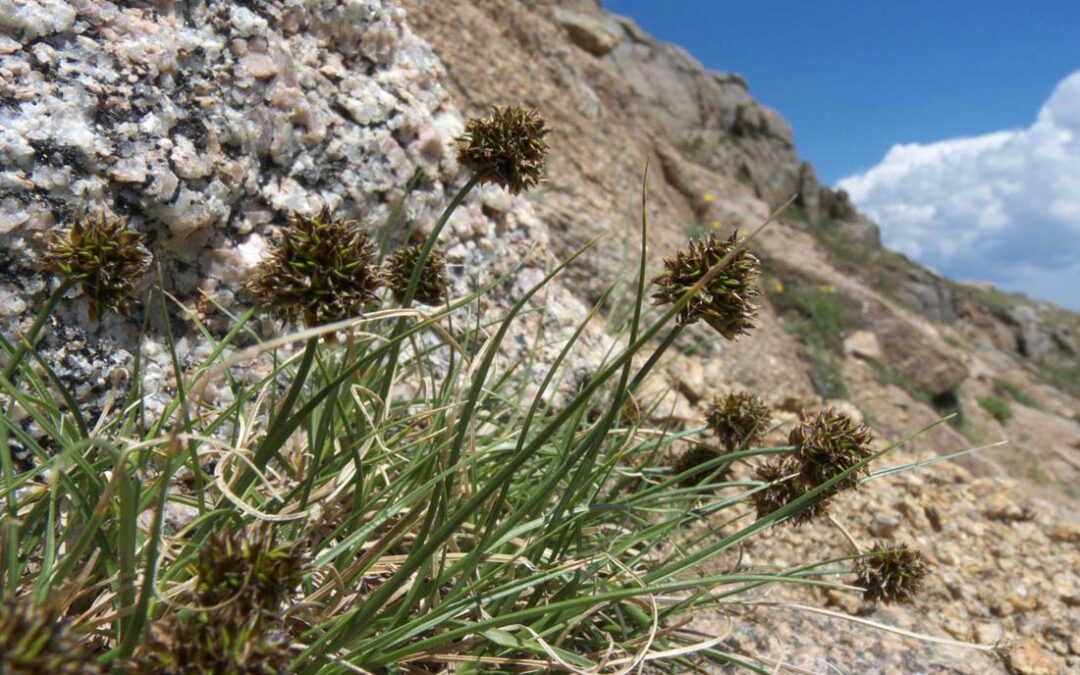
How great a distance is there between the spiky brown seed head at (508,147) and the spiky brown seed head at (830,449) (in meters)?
0.87

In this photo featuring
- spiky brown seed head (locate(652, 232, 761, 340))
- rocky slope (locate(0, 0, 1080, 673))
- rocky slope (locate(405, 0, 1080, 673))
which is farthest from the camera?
rocky slope (locate(405, 0, 1080, 673))

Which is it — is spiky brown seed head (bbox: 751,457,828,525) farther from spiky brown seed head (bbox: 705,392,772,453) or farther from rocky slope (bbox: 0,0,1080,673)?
rocky slope (bbox: 0,0,1080,673)

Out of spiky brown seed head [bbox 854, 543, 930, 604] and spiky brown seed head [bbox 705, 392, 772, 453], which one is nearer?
spiky brown seed head [bbox 854, 543, 930, 604]

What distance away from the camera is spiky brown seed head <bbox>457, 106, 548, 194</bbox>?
164 centimetres

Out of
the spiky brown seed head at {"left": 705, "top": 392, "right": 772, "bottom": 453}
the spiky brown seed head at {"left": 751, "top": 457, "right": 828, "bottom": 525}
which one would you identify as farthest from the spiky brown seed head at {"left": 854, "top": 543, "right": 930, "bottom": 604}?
the spiky brown seed head at {"left": 705, "top": 392, "right": 772, "bottom": 453}

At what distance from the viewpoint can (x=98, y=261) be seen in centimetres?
139

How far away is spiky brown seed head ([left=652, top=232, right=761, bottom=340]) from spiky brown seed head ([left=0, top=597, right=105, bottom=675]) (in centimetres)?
97

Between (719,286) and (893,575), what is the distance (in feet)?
3.28

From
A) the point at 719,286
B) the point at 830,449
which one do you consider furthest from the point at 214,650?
the point at 830,449

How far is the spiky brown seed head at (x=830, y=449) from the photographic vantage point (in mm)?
1619

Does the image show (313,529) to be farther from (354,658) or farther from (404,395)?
(404,395)

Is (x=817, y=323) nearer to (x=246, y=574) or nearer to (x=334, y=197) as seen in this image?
(x=334, y=197)

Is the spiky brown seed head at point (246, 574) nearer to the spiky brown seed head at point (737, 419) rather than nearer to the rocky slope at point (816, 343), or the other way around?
the rocky slope at point (816, 343)

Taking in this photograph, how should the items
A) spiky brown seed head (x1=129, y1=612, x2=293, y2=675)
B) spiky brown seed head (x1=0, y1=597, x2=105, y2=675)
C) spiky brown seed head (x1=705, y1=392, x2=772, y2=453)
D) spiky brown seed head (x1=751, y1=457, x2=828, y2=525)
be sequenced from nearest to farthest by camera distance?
spiky brown seed head (x1=0, y1=597, x2=105, y2=675)
spiky brown seed head (x1=129, y1=612, x2=293, y2=675)
spiky brown seed head (x1=751, y1=457, x2=828, y2=525)
spiky brown seed head (x1=705, y1=392, x2=772, y2=453)
